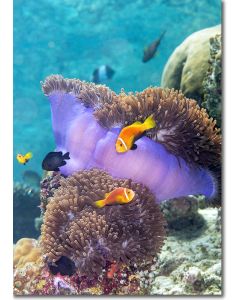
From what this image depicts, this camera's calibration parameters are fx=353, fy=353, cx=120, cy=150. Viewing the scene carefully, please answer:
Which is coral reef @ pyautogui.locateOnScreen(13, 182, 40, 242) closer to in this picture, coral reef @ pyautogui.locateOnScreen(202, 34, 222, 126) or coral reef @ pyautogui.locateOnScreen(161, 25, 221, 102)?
coral reef @ pyautogui.locateOnScreen(161, 25, 221, 102)

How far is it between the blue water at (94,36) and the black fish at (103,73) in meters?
0.46

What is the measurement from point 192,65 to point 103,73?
7.14 feet

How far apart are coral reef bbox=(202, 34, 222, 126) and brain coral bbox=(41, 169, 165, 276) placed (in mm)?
1198

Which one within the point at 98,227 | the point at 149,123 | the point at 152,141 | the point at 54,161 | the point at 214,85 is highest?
the point at 214,85

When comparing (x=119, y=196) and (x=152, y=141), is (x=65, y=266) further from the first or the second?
(x=152, y=141)

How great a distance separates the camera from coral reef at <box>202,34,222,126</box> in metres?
2.98

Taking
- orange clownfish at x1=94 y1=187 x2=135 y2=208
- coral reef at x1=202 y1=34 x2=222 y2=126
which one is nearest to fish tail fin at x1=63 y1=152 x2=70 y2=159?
orange clownfish at x1=94 y1=187 x2=135 y2=208

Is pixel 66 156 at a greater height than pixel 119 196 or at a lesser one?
greater

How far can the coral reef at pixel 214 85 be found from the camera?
298cm

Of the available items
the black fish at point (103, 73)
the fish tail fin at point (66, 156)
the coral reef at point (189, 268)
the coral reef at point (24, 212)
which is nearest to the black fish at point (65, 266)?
the coral reef at point (189, 268)

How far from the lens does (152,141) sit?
7.48 ft

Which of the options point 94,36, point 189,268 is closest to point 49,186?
point 189,268

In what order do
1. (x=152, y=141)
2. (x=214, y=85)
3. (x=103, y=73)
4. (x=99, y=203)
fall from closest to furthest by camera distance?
(x=99, y=203) < (x=152, y=141) < (x=214, y=85) < (x=103, y=73)

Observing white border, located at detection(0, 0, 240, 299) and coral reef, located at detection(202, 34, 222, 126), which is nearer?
white border, located at detection(0, 0, 240, 299)
